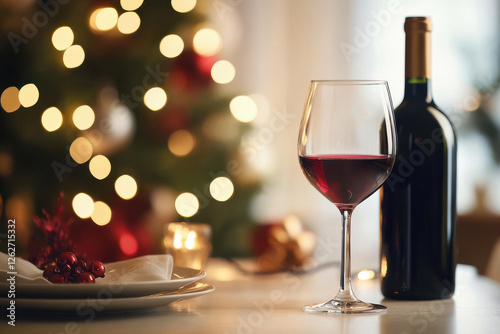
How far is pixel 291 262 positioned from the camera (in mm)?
1453

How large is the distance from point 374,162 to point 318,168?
7 centimetres

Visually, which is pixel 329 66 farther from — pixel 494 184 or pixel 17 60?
pixel 17 60

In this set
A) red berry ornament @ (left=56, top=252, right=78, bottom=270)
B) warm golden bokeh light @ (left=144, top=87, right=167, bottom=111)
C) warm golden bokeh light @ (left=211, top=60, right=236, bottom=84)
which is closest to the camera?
red berry ornament @ (left=56, top=252, right=78, bottom=270)

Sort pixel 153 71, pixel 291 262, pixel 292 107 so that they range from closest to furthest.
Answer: pixel 291 262 < pixel 153 71 < pixel 292 107

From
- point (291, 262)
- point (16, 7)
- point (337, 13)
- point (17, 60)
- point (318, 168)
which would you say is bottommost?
point (291, 262)

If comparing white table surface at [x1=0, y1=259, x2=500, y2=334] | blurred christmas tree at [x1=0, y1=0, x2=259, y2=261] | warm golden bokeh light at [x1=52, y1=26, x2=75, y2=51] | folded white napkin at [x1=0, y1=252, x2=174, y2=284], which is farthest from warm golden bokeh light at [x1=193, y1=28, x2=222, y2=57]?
folded white napkin at [x1=0, y1=252, x2=174, y2=284]

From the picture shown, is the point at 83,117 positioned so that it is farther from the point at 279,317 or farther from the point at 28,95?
the point at 279,317

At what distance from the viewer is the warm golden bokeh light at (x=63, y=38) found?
2414 millimetres

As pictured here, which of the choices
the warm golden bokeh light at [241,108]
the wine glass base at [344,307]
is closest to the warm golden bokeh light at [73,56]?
the warm golden bokeh light at [241,108]

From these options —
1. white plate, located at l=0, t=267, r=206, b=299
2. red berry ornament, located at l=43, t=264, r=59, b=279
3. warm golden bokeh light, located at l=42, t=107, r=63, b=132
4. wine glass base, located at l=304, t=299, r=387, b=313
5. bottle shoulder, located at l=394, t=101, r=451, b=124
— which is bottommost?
wine glass base, located at l=304, t=299, r=387, b=313

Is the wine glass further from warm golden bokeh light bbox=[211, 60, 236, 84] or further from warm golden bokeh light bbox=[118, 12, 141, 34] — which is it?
warm golden bokeh light bbox=[211, 60, 236, 84]

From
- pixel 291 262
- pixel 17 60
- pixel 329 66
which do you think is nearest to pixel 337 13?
pixel 329 66

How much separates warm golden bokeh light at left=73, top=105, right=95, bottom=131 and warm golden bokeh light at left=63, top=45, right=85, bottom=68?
0.16 m

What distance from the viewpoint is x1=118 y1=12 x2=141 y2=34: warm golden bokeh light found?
7.93ft
